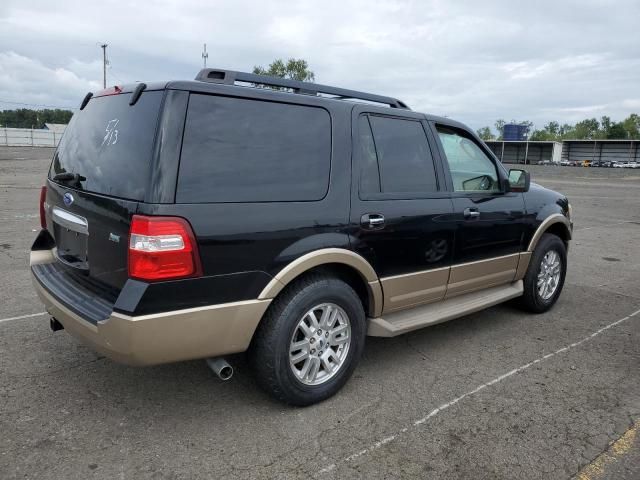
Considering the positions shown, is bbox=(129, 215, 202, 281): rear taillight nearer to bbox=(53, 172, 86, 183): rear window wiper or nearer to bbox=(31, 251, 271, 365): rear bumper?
bbox=(31, 251, 271, 365): rear bumper

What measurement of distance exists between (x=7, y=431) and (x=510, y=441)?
276 centimetres

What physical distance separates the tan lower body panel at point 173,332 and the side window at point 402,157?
4.20 ft

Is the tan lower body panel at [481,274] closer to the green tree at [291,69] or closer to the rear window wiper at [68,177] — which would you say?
the rear window wiper at [68,177]

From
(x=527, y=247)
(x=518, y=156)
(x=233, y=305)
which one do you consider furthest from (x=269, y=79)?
(x=518, y=156)

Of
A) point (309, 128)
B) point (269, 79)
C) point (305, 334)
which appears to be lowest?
point (305, 334)

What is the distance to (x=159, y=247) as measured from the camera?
252 cm

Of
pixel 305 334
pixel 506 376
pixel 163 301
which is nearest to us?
pixel 163 301

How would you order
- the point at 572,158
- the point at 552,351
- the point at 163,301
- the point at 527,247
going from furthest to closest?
1. the point at 572,158
2. the point at 527,247
3. the point at 552,351
4. the point at 163,301

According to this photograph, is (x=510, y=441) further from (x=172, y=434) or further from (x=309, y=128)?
(x=309, y=128)

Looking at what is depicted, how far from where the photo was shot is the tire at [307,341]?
294 cm

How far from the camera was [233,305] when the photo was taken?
9.02ft

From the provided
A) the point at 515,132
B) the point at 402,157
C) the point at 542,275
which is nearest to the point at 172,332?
the point at 402,157

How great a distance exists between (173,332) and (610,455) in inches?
95.0

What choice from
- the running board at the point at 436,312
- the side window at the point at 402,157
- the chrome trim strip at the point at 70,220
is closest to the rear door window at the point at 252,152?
the side window at the point at 402,157
